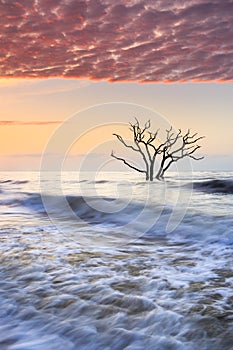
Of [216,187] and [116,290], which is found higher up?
[216,187]

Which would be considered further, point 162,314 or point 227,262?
point 227,262

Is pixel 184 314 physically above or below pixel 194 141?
below

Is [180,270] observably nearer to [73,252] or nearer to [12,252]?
[73,252]

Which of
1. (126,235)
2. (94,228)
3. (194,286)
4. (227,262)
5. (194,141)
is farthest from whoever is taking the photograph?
(194,141)

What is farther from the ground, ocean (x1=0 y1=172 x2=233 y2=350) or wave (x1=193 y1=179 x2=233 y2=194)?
wave (x1=193 y1=179 x2=233 y2=194)

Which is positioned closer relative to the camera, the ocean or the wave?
the ocean

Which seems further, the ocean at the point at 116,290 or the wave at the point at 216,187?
the wave at the point at 216,187

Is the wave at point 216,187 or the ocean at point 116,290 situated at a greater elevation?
the wave at point 216,187

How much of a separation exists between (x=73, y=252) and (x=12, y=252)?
951 mm

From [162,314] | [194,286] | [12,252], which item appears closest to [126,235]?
[12,252]

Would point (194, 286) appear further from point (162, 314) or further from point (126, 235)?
point (126, 235)

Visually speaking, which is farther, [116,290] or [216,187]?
[216,187]

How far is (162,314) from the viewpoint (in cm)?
314

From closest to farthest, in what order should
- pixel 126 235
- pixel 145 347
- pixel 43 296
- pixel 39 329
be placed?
pixel 145 347, pixel 39 329, pixel 43 296, pixel 126 235
